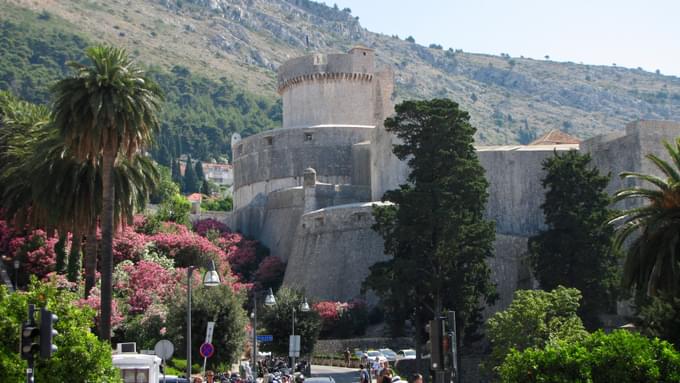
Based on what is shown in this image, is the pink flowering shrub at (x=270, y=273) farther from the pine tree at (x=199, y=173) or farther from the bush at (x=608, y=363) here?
the pine tree at (x=199, y=173)

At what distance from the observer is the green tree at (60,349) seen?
82.0 ft

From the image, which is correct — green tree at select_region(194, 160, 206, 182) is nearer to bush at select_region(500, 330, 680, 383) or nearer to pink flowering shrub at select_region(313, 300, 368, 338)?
pink flowering shrub at select_region(313, 300, 368, 338)

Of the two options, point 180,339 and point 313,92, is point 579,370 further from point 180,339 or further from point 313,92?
point 313,92

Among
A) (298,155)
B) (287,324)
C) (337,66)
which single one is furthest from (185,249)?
(337,66)

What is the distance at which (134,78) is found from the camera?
125 ft

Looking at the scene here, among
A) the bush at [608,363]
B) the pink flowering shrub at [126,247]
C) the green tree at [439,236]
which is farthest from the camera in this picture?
the pink flowering shrub at [126,247]

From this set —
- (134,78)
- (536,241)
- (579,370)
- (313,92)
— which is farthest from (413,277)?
(313,92)

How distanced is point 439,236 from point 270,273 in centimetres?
2143

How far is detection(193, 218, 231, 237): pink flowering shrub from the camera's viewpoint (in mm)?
77438

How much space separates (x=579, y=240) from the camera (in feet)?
177

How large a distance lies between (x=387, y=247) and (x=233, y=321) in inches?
547

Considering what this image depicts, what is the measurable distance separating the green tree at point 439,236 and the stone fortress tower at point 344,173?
26.3 ft

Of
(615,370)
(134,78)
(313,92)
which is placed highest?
(313,92)

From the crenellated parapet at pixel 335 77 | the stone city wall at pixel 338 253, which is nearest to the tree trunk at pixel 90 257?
the stone city wall at pixel 338 253
